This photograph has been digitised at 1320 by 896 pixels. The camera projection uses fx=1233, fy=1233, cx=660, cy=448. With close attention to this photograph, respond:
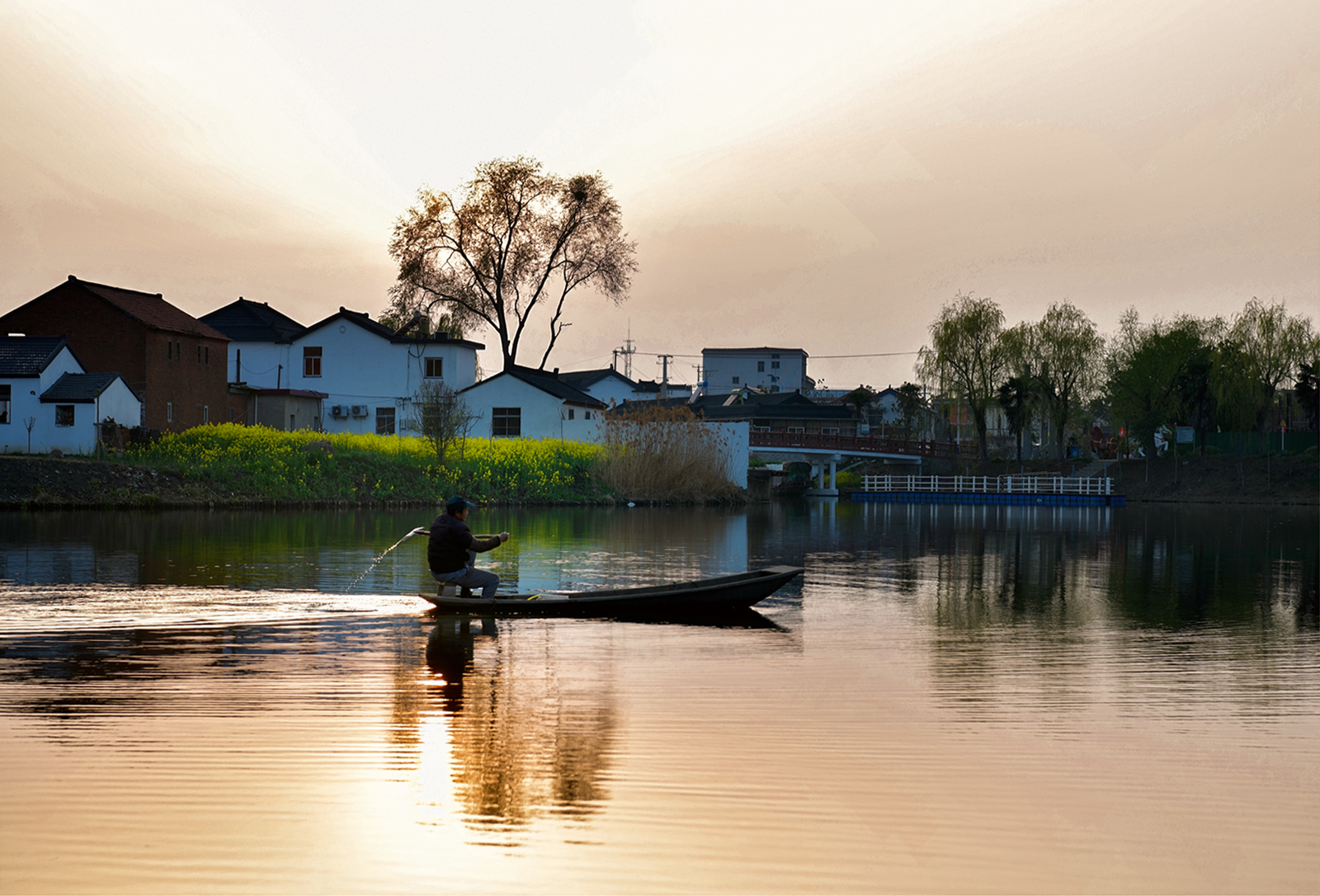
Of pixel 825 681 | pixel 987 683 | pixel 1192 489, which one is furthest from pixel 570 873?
pixel 1192 489

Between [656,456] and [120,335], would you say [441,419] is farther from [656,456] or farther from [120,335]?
[120,335]

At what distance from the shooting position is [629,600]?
15586mm

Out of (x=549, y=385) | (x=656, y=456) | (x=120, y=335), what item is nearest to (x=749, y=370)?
(x=549, y=385)

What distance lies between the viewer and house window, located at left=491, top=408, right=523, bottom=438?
210 ft

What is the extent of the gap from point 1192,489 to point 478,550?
73253 millimetres

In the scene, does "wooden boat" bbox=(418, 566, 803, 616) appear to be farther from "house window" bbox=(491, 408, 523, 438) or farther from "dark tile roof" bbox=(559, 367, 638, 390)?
"dark tile roof" bbox=(559, 367, 638, 390)

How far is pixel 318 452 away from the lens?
1874 inches

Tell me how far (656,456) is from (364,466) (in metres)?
12.5

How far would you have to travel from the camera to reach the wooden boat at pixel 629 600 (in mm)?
15453

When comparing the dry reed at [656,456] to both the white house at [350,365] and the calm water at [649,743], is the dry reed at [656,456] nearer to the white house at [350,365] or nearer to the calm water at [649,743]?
the white house at [350,365]

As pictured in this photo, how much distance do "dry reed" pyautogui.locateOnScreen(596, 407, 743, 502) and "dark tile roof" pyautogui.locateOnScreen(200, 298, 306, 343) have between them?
2163cm

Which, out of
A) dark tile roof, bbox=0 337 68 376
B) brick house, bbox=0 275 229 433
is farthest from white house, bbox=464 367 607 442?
dark tile roof, bbox=0 337 68 376

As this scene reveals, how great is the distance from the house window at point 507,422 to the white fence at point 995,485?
1045 inches

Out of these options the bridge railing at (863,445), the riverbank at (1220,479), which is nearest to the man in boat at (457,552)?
the bridge railing at (863,445)
